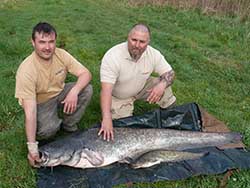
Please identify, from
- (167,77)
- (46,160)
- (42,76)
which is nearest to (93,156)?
(46,160)

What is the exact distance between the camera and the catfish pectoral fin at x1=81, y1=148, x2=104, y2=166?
14.4 ft

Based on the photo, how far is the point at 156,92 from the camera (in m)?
5.04

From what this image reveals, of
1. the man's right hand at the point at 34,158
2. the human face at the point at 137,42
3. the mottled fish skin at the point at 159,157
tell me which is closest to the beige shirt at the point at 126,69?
the human face at the point at 137,42

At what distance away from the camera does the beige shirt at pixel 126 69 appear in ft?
15.9

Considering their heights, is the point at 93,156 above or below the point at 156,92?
below

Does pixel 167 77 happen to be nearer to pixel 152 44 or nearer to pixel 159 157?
pixel 159 157

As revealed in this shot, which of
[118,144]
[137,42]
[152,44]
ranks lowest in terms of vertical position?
[118,144]

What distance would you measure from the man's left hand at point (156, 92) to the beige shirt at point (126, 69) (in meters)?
0.17

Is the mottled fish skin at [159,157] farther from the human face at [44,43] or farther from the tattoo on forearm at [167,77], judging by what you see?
the human face at [44,43]

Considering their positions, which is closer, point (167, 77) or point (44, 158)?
point (44, 158)

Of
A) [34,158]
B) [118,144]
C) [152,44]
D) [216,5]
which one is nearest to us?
[34,158]

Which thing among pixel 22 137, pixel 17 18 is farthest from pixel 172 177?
pixel 17 18

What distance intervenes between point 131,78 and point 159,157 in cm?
102

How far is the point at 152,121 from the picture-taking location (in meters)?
→ 5.22
